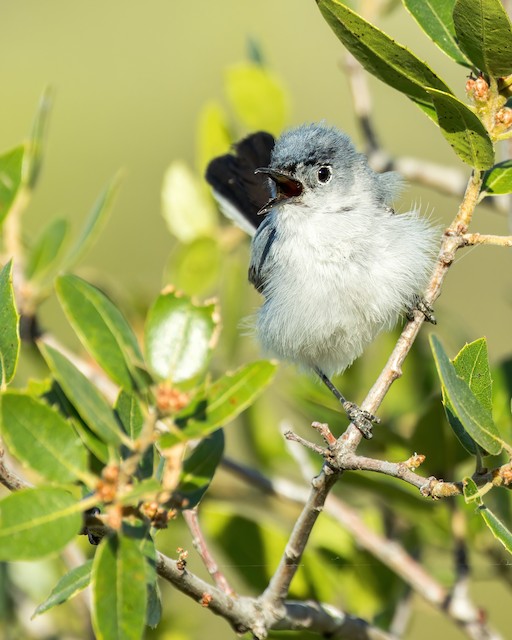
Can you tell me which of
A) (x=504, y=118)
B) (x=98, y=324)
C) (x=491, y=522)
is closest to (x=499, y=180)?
(x=504, y=118)

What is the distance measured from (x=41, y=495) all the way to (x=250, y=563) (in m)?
1.19

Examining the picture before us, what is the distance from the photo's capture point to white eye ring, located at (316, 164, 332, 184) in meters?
3.21

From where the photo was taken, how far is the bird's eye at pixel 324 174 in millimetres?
3211

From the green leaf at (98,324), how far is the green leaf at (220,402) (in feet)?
0.37

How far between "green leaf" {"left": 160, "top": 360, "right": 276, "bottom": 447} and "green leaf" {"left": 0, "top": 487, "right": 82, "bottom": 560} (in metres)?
0.18

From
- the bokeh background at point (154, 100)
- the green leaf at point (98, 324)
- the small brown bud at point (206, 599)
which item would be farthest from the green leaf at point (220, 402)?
the bokeh background at point (154, 100)

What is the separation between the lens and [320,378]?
3033 mm

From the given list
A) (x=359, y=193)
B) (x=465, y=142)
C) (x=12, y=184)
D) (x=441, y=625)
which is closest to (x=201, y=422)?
(x=465, y=142)

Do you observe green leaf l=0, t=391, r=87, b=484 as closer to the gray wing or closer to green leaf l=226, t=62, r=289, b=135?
green leaf l=226, t=62, r=289, b=135

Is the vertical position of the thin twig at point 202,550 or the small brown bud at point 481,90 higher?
the small brown bud at point 481,90

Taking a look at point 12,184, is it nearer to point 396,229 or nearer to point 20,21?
point 396,229

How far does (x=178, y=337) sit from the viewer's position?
4.81ft

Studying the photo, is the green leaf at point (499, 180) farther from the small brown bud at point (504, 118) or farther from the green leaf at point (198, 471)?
the green leaf at point (198, 471)

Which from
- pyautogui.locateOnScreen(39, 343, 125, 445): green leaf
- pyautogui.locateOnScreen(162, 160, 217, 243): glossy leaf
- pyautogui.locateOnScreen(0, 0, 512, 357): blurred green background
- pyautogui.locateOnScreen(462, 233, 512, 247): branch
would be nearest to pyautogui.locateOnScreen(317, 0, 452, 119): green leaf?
pyautogui.locateOnScreen(462, 233, 512, 247): branch
